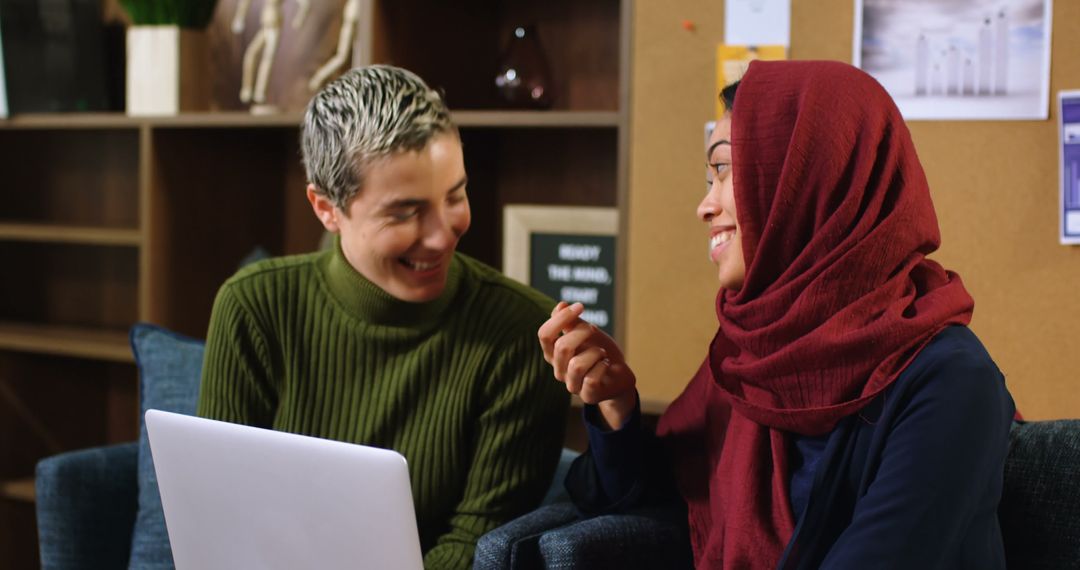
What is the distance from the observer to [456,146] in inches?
67.6

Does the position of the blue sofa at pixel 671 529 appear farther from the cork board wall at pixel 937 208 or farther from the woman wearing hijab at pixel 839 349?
the cork board wall at pixel 937 208

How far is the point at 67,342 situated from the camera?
10.2 feet

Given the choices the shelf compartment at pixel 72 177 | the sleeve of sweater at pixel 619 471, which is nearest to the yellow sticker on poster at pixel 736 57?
the sleeve of sweater at pixel 619 471

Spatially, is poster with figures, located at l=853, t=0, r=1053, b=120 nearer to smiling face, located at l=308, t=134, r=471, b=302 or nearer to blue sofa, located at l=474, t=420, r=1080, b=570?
blue sofa, located at l=474, t=420, r=1080, b=570

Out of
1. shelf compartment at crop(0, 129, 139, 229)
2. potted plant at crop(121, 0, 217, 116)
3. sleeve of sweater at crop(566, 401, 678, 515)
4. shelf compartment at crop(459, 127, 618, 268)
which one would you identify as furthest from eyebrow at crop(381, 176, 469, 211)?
shelf compartment at crop(0, 129, 139, 229)

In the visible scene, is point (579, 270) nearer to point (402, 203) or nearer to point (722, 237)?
point (402, 203)

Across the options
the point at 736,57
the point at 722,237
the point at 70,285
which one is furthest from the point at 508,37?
the point at 70,285

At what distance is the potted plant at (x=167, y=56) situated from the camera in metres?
2.93

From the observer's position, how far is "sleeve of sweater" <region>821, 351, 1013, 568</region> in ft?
4.13

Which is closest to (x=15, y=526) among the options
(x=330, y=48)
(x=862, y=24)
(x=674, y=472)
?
(x=330, y=48)

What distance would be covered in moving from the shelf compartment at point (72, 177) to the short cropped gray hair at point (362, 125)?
76.3 inches

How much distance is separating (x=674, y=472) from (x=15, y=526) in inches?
90.5

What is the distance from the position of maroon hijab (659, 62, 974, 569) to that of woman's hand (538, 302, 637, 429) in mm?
176

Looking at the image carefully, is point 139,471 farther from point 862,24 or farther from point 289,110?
point 862,24
